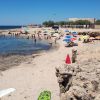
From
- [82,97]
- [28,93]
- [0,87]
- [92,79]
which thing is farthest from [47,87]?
[82,97]

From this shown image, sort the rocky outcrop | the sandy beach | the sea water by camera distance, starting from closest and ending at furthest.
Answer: the rocky outcrop, the sandy beach, the sea water

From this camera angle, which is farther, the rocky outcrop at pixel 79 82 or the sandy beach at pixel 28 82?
the sandy beach at pixel 28 82

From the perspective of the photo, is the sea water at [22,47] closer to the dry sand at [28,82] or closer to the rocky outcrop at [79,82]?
the dry sand at [28,82]

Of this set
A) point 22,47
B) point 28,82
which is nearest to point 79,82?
point 28,82

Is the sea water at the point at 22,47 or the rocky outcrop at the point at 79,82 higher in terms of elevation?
the rocky outcrop at the point at 79,82

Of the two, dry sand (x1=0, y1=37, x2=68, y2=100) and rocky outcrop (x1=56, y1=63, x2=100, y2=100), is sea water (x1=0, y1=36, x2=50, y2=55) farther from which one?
rocky outcrop (x1=56, y1=63, x2=100, y2=100)

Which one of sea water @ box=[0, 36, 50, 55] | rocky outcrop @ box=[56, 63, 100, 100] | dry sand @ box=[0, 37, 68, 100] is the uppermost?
rocky outcrop @ box=[56, 63, 100, 100]

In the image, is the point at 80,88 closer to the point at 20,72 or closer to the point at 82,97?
the point at 82,97

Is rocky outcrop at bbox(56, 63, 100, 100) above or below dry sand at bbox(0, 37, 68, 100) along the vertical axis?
above

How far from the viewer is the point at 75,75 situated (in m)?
9.48

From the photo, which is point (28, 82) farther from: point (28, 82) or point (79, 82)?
point (79, 82)

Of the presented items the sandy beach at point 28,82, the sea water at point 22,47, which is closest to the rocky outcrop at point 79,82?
the sandy beach at point 28,82

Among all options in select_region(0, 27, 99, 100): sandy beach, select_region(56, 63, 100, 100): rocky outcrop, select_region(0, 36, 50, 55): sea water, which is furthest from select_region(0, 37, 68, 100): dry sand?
select_region(0, 36, 50, 55): sea water

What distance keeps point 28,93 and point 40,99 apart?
4.43m
